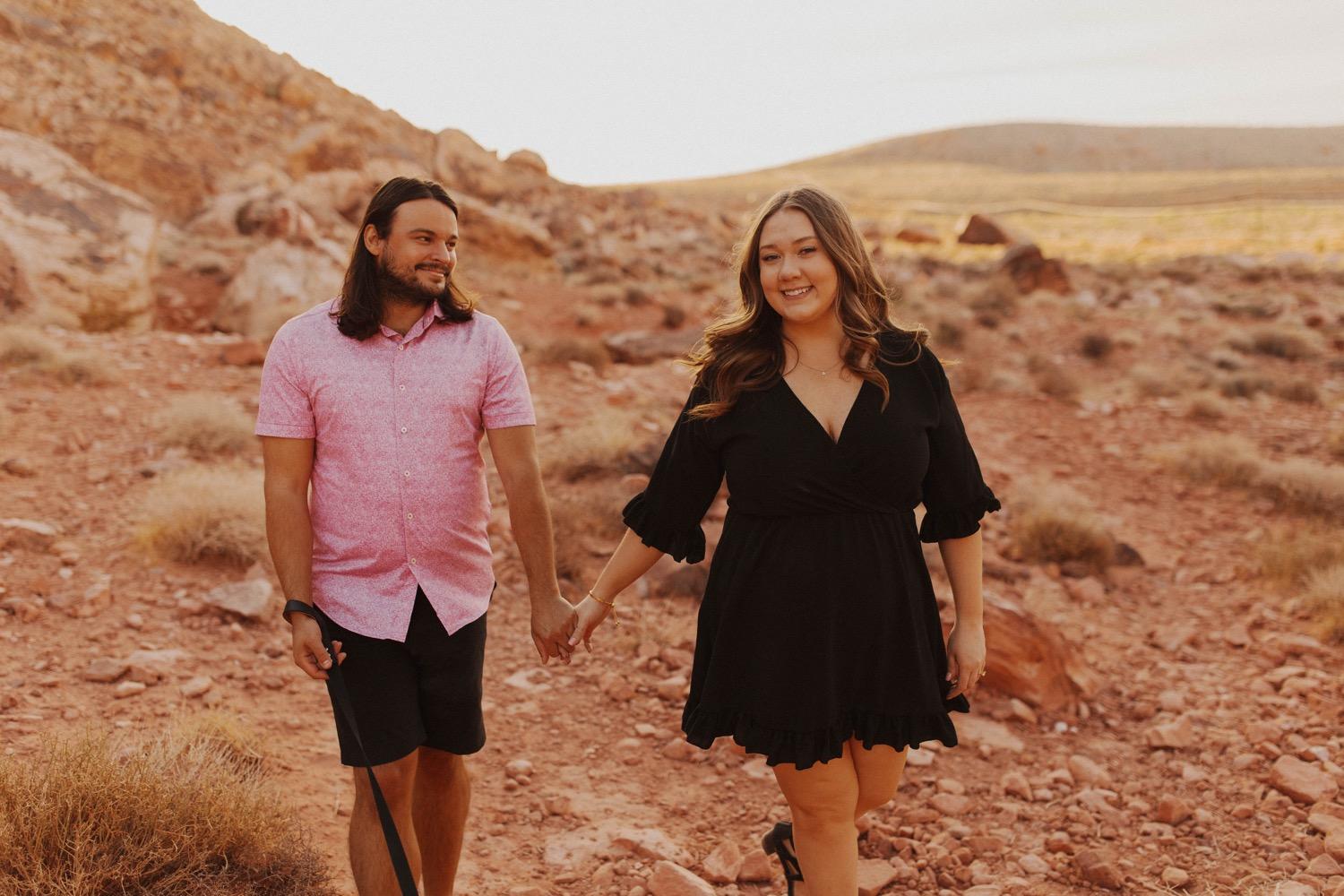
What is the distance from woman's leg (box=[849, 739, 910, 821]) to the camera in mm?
2383

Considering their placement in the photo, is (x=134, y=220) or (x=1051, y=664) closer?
(x=1051, y=664)

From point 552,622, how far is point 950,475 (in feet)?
3.71

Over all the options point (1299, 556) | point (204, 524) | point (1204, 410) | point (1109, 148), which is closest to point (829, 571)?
point (204, 524)

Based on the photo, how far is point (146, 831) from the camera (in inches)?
103

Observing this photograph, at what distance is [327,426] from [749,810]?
2.37 meters

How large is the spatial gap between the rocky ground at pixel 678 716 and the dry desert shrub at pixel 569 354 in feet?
13.0

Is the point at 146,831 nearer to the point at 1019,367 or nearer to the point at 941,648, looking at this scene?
the point at 941,648

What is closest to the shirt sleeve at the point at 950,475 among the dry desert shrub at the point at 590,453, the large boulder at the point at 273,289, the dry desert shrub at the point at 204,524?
the dry desert shrub at the point at 204,524

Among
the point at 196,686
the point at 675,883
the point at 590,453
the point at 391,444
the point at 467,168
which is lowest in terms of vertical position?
the point at 675,883

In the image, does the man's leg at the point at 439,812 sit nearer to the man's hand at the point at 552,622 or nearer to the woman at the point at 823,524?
the man's hand at the point at 552,622

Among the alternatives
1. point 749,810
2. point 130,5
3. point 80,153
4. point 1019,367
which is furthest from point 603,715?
point 130,5

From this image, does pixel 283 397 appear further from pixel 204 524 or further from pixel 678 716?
pixel 204 524

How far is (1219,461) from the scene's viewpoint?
8.31 metres

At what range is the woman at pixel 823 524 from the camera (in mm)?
2248
